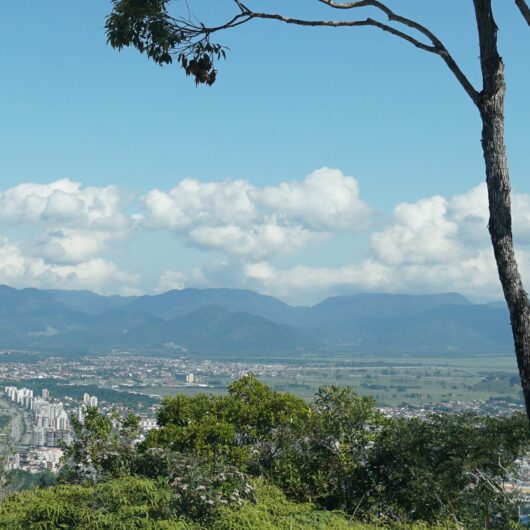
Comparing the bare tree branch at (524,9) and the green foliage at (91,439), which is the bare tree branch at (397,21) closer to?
the bare tree branch at (524,9)

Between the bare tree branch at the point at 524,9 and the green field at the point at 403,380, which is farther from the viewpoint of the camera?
the green field at the point at 403,380

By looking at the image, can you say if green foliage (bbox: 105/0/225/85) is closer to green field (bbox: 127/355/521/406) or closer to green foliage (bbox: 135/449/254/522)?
green foliage (bbox: 135/449/254/522)

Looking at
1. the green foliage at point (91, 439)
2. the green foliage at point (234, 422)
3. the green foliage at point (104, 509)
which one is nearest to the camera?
the green foliage at point (104, 509)

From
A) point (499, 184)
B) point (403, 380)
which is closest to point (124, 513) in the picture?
point (499, 184)

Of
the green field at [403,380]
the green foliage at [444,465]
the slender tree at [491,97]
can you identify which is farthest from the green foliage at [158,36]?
the green field at [403,380]

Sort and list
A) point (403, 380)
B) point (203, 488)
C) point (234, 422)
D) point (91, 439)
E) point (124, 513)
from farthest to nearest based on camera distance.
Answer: point (403, 380), point (234, 422), point (91, 439), point (203, 488), point (124, 513)

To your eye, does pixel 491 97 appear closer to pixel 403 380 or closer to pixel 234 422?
pixel 234 422

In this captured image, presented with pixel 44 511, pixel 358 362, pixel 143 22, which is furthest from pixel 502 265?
pixel 358 362
